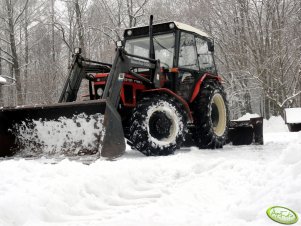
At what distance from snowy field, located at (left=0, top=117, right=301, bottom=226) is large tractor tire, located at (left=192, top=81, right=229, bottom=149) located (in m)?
2.66

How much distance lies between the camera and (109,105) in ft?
18.5

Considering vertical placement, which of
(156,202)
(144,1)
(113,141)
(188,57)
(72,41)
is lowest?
(156,202)

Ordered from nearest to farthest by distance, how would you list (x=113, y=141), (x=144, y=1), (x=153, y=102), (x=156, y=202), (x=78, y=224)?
(x=78, y=224) < (x=156, y=202) < (x=113, y=141) < (x=153, y=102) < (x=144, y=1)

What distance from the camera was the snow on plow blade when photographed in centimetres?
563

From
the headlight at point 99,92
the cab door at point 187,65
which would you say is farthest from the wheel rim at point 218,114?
the headlight at point 99,92

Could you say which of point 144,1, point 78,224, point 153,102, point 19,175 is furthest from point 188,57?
point 144,1

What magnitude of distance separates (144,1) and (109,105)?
18.1 m

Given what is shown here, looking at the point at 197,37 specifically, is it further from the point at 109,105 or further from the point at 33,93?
the point at 33,93

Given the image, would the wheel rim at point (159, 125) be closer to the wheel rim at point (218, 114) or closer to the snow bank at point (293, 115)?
the wheel rim at point (218, 114)

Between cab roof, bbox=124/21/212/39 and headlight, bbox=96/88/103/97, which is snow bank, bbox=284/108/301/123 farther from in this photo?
headlight, bbox=96/88/103/97

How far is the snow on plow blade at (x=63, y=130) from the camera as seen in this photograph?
5.63 metres

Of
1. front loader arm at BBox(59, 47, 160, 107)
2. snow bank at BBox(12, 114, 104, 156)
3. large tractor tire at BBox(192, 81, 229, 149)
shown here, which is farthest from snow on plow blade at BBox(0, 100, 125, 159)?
large tractor tire at BBox(192, 81, 229, 149)

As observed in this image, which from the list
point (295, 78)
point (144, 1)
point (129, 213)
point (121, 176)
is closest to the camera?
point (129, 213)

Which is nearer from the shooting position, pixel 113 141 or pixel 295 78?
pixel 113 141
